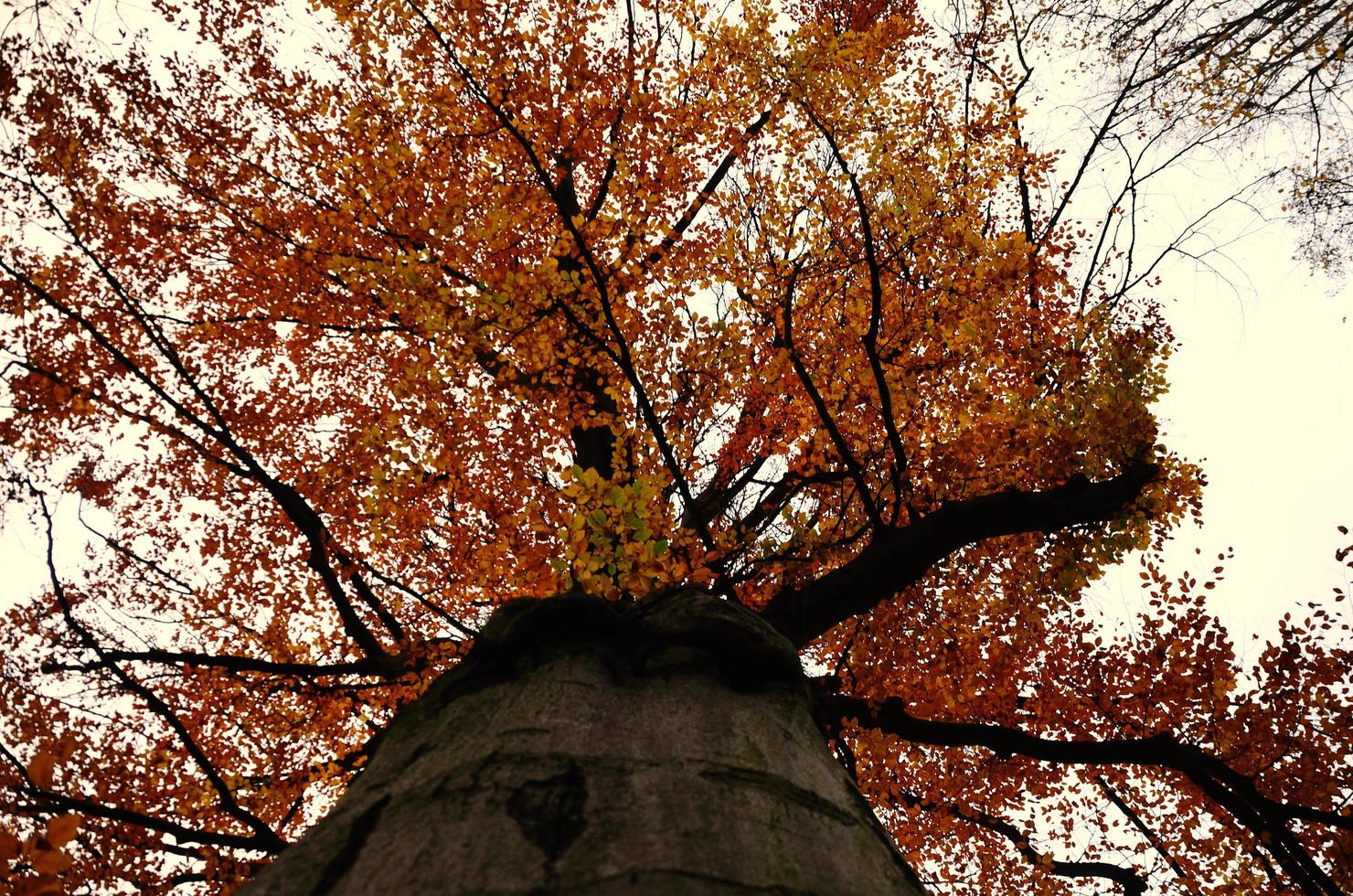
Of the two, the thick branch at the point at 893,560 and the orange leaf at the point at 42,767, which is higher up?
the thick branch at the point at 893,560

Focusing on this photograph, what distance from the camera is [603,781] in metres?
1.87

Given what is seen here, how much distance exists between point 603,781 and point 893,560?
3.58m

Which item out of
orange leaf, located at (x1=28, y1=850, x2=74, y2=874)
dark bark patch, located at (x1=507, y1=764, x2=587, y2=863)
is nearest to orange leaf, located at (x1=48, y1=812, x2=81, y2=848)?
orange leaf, located at (x1=28, y1=850, x2=74, y2=874)

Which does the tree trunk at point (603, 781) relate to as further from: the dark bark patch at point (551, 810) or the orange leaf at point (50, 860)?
the orange leaf at point (50, 860)

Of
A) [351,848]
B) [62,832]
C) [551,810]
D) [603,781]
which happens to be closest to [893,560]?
[603,781]

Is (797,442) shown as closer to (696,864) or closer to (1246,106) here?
(1246,106)

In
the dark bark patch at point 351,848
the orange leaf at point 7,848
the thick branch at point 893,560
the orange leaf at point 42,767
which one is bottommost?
the dark bark patch at point 351,848

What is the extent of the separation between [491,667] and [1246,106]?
8.29 m

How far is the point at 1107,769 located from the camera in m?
9.16

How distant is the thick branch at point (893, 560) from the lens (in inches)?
190

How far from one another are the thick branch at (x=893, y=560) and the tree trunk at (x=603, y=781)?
76.5 inches

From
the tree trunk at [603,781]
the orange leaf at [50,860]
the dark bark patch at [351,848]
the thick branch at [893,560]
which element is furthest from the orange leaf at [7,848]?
the thick branch at [893,560]

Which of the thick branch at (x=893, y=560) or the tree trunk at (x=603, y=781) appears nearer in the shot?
the tree trunk at (x=603, y=781)

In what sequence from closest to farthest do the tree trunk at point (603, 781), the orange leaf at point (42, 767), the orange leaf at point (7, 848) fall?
the tree trunk at point (603, 781) < the orange leaf at point (7, 848) < the orange leaf at point (42, 767)
